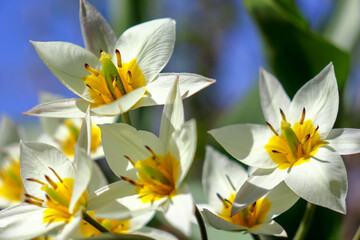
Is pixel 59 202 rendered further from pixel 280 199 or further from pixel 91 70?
pixel 280 199

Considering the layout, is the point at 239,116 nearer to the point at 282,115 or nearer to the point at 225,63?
the point at 282,115

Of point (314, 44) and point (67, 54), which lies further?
point (314, 44)

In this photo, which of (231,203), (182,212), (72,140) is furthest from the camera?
(72,140)

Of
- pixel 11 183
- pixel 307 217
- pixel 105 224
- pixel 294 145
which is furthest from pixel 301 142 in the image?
pixel 11 183

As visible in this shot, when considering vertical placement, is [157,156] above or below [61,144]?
above

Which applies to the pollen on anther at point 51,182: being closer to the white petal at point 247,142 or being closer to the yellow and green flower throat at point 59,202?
the yellow and green flower throat at point 59,202

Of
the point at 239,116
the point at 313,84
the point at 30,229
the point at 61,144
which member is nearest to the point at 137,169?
the point at 30,229

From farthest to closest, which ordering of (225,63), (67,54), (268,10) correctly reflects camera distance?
(225,63), (268,10), (67,54)
